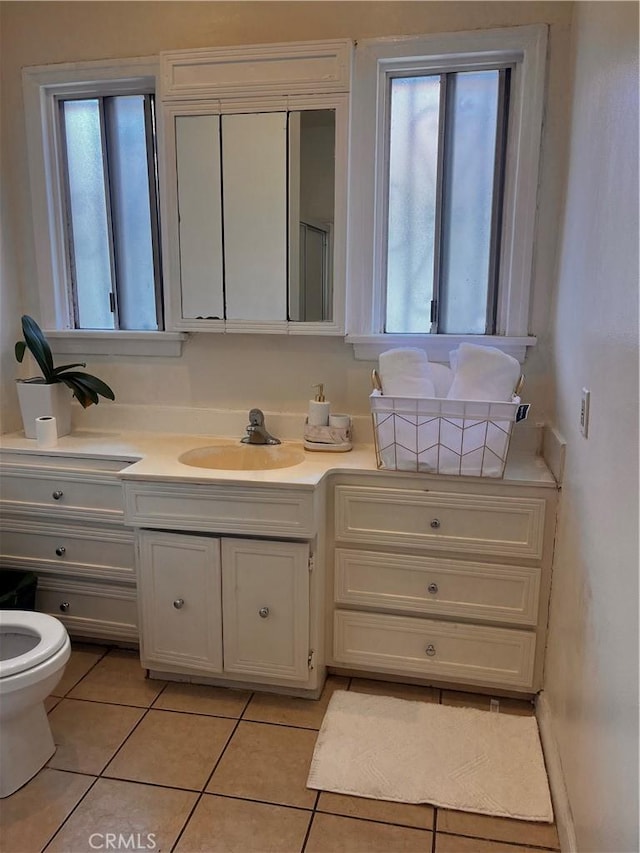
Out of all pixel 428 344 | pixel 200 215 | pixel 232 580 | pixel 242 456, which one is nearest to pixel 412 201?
pixel 428 344

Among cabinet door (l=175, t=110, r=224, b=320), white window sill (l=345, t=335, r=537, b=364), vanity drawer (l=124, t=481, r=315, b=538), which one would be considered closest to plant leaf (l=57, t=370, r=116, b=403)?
cabinet door (l=175, t=110, r=224, b=320)

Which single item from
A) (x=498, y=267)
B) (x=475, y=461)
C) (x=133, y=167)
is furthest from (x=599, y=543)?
(x=133, y=167)

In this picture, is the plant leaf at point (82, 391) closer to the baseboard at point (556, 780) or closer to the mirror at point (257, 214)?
the mirror at point (257, 214)

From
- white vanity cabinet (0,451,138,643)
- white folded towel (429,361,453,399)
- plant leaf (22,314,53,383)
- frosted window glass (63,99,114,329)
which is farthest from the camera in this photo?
frosted window glass (63,99,114,329)

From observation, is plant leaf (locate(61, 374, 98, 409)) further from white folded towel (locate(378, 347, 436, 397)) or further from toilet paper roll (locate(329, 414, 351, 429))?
white folded towel (locate(378, 347, 436, 397))

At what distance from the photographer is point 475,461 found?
1850mm

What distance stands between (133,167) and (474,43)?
1321 mm

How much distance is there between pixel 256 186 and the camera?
7.22ft

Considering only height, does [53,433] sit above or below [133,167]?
below

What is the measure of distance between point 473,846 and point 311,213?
1.97 metres

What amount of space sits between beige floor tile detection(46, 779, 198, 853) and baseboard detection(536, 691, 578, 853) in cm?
94

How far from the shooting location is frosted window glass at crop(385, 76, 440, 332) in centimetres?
215

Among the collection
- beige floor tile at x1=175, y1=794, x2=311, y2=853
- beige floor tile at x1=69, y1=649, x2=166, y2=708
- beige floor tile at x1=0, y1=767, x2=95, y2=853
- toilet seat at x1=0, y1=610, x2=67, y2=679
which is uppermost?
toilet seat at x1=0, y1=610, x2=67, y2=679

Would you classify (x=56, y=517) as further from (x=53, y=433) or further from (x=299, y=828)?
(x=299, y=828)
